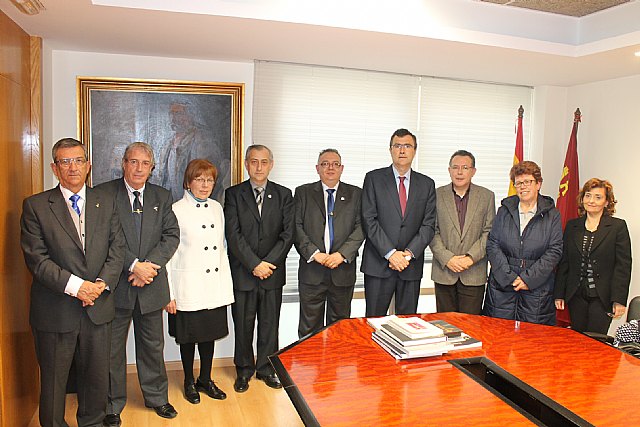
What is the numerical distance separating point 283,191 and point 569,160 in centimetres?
289

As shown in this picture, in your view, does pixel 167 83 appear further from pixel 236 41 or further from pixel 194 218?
pixel 194 218

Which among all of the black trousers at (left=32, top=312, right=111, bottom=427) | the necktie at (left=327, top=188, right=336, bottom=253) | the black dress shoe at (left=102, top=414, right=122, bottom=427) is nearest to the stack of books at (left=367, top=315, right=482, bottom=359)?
the necktie at (left=327, top=188, right=336, bottom=253)

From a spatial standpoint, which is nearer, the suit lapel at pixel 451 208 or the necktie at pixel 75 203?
the necktie at pixel 75 203

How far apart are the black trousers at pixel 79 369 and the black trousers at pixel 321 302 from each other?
139 centimetres

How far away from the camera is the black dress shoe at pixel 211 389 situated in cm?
385

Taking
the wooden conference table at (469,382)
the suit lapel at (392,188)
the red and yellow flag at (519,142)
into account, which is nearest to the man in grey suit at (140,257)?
the wooden conference table at (469,382)

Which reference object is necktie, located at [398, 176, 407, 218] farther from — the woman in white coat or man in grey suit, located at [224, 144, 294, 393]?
the woman in white coat

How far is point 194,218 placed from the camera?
369 centimetres

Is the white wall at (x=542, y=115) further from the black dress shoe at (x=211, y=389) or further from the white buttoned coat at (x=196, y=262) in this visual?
the white buttoned coat at (x=196, y=262)

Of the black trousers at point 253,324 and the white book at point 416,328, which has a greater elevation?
the white book at point 416,328

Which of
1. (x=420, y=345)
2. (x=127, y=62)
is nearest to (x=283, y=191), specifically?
(x=127, y=62)

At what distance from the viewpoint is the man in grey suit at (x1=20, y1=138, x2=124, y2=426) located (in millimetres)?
2943

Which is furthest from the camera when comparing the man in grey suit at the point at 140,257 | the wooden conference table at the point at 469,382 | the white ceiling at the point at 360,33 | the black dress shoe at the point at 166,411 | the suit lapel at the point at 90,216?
the black dress shoe at the point at 166,411

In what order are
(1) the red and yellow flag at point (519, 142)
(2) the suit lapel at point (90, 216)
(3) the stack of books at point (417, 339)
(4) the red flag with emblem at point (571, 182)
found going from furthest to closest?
(1) the red and yellow flag at point (519, 142), (4) the red flag with emblem at point (571, 182), (2) the suit lapel at point (90, 216), (3) the stack of books at point (417, 339)
